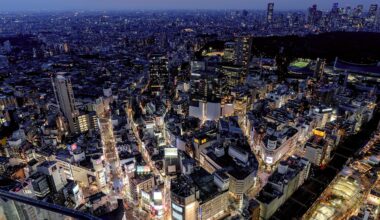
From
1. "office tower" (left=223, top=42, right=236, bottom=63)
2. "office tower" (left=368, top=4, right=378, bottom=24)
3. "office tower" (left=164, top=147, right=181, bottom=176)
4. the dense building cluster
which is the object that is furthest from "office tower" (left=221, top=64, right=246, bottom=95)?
"office tower" (left=368, top=4, right=378, bottom=24)

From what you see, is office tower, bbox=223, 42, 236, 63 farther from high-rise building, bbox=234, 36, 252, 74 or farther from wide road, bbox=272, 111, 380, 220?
wide road, bbox=272, 111, 380, 220

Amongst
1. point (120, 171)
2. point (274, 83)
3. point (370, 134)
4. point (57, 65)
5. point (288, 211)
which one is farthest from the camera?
point (57, 65)

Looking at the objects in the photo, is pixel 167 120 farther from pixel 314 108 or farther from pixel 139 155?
pixel 314 108

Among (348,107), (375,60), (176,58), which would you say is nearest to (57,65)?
(176,58)

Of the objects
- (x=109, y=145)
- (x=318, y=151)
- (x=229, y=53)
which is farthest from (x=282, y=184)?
(x=229, y=53)

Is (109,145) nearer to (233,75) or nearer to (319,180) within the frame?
(319,180)

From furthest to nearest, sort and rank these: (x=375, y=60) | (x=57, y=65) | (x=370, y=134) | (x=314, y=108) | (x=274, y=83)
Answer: (x=57, y=65)
(x=375, y=60)
(x=274, y=83)
(x=314, y=108)
(x=370, y=134)
